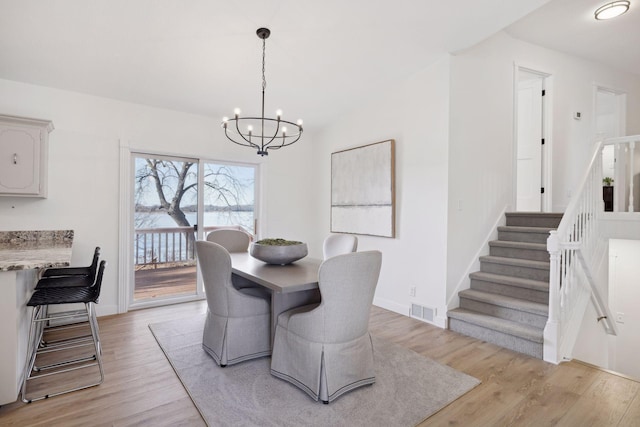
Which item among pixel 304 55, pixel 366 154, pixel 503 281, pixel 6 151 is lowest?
pixel 503 281

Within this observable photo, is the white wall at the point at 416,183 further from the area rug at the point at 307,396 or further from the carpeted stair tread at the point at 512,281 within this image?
the area rug at the point at 307,396

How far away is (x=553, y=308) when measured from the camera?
8.89ft

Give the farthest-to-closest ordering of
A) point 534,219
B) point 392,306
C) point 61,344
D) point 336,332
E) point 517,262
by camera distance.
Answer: point 392,306, point 534,219, point 517,262, point 61,344, point 336,332

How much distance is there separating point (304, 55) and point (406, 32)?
1.01 meters

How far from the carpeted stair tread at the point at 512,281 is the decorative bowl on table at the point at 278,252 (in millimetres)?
2103

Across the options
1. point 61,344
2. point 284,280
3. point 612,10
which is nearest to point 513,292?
point 284,280

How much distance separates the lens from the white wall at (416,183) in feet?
11.5

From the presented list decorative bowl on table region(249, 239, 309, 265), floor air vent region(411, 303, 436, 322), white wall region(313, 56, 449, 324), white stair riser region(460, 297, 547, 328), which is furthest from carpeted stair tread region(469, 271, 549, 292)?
decorative bowl on table region(249, 239, 309, 265)

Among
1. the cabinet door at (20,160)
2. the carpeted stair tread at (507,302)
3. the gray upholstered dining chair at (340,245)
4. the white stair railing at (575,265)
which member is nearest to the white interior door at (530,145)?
the white stair railing at (575,265)

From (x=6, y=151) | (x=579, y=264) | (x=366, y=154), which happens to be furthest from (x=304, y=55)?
→ (x=579, y=264)

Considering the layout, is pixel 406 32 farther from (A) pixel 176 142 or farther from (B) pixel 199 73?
(A) pixel 176 142

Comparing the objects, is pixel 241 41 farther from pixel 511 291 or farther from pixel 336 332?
pixel 511 291

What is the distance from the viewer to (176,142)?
4145mm

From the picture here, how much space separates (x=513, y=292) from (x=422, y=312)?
0.93m
